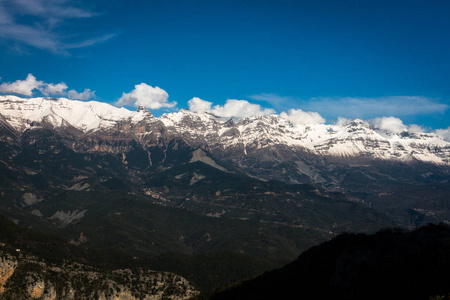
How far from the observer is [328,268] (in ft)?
601

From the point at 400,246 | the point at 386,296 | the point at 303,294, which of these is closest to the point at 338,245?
the point at 303,294

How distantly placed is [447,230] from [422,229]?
11235 millimetres

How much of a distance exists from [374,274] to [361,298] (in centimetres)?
986

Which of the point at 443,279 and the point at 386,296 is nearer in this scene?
the point at 443,279

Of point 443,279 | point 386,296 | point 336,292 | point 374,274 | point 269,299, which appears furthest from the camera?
point 269,299

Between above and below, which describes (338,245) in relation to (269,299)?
above

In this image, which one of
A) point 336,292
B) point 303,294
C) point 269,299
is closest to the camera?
point 336,292

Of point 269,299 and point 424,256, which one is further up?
point 424,256

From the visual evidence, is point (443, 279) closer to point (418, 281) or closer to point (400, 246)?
point (418, 281)

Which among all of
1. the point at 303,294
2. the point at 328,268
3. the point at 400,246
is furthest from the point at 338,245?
the point at 400,246

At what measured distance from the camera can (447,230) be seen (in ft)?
513

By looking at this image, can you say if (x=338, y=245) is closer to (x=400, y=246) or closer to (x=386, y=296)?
(x=400, y=246)

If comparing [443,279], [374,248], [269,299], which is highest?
[374,248]

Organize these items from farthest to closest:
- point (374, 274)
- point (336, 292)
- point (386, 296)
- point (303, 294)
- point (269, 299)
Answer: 1. point (269, 299)
2. point (303, 294)
3. point (336, 292)
4. point (374, 274)
5. point (386, 296)
